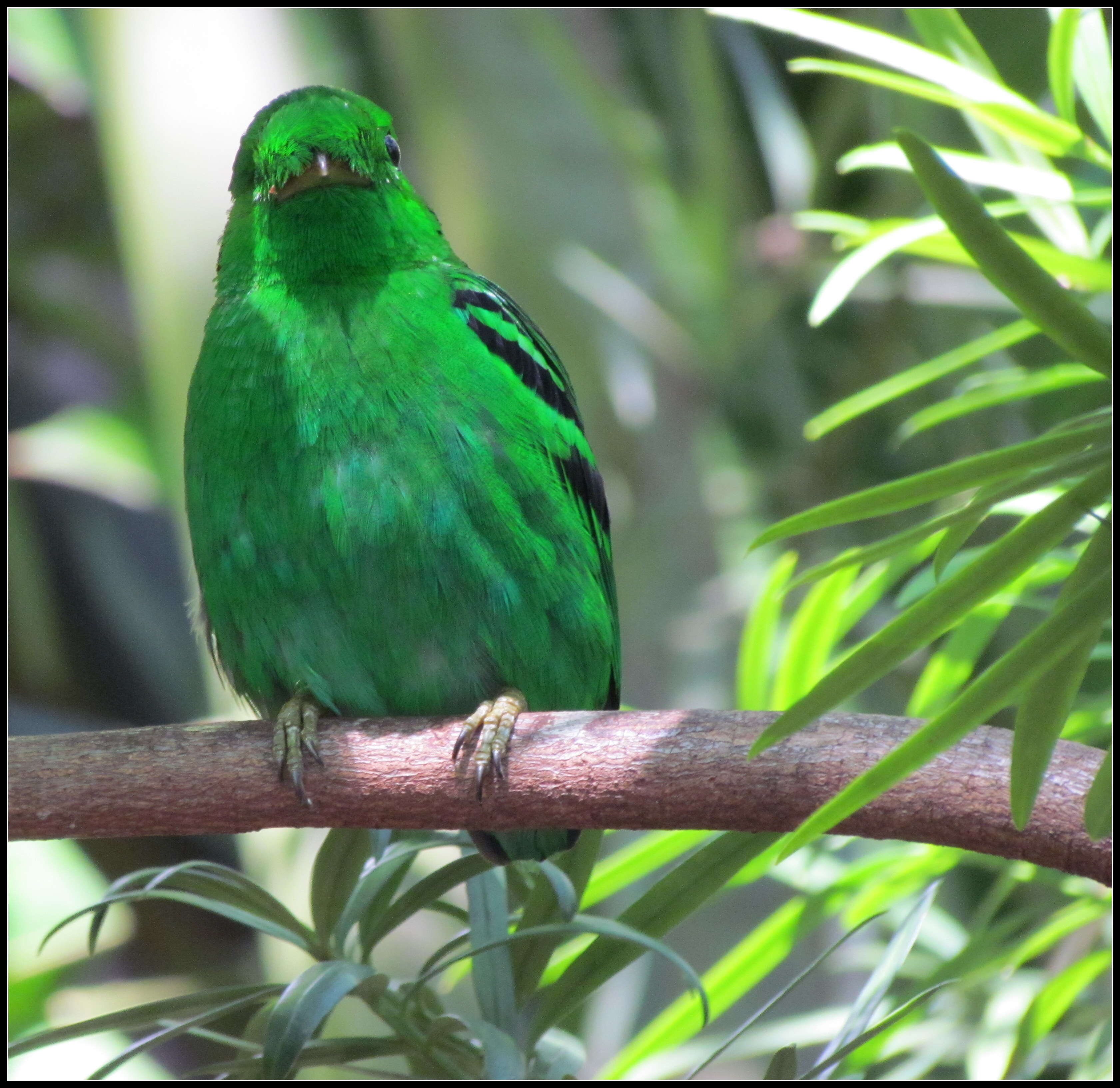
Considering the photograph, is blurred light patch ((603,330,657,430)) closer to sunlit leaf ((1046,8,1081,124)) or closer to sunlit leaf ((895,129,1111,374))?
sunlit leaf ((1046,8,1081,124))

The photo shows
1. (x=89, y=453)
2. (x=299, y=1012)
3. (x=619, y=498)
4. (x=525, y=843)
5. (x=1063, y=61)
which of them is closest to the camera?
(x=299, y=1012)

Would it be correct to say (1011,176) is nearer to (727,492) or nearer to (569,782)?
(569,782)

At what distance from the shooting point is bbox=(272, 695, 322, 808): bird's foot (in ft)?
5.97

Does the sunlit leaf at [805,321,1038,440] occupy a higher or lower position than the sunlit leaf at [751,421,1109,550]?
higher

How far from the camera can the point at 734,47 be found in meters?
4.84

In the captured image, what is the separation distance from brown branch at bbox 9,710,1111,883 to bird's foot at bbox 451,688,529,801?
0.02 meters

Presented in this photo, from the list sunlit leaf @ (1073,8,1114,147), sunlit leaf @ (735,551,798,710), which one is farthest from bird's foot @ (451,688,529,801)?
sunlit leaf @ (1073,8,1114,147)

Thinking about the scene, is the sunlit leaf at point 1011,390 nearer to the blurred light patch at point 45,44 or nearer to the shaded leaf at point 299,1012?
the shaded leaf at point 299,1012

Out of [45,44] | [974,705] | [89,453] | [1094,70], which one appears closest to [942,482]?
[974,705]

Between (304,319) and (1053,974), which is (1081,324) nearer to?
(304,319)

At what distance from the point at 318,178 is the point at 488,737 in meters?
1.14

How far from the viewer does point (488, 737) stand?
Answer: 1835 millimetres

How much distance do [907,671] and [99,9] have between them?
3.42 m

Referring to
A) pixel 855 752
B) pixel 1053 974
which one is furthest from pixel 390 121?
pixel 1053 974
